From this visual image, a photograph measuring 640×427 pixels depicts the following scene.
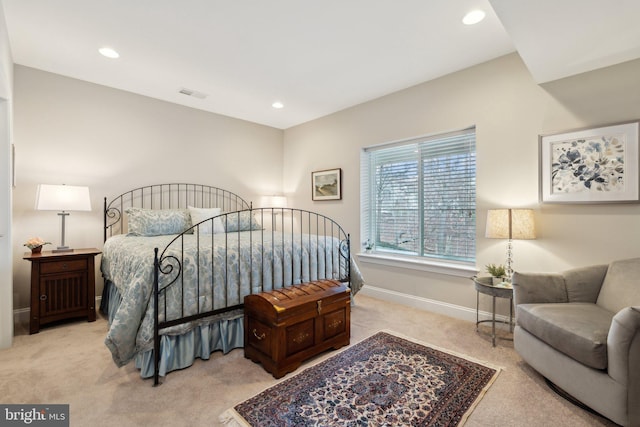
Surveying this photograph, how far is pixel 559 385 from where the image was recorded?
68.4 inches

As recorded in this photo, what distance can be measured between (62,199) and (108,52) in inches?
57.7

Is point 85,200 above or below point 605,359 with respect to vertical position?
above

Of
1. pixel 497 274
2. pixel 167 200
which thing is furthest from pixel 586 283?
pixel 167 200

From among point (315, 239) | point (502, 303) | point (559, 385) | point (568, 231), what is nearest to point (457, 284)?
point (502, 303)

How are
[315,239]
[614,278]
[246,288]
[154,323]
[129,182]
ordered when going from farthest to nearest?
[129,182], [315,239], [246,288], [614,278], [154,323]

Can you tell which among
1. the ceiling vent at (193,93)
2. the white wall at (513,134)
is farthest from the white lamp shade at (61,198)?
the white wall at (513,134)

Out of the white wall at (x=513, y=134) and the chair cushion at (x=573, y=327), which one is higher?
the white wall at (x=513, y=134)

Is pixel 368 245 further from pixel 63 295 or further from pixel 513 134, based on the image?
pixel 63 295

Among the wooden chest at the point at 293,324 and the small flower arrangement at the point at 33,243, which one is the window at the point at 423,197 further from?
the small flower arrangement at the point at 33,243

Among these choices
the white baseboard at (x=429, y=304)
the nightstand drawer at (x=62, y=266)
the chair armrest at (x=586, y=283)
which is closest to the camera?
the chair armrest at (x=586, y=283)

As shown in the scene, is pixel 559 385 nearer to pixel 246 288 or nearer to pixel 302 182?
pixel 246 288

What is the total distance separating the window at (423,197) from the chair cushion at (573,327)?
1.17 meters

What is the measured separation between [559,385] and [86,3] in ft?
13.1

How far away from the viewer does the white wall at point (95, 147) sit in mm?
3035
